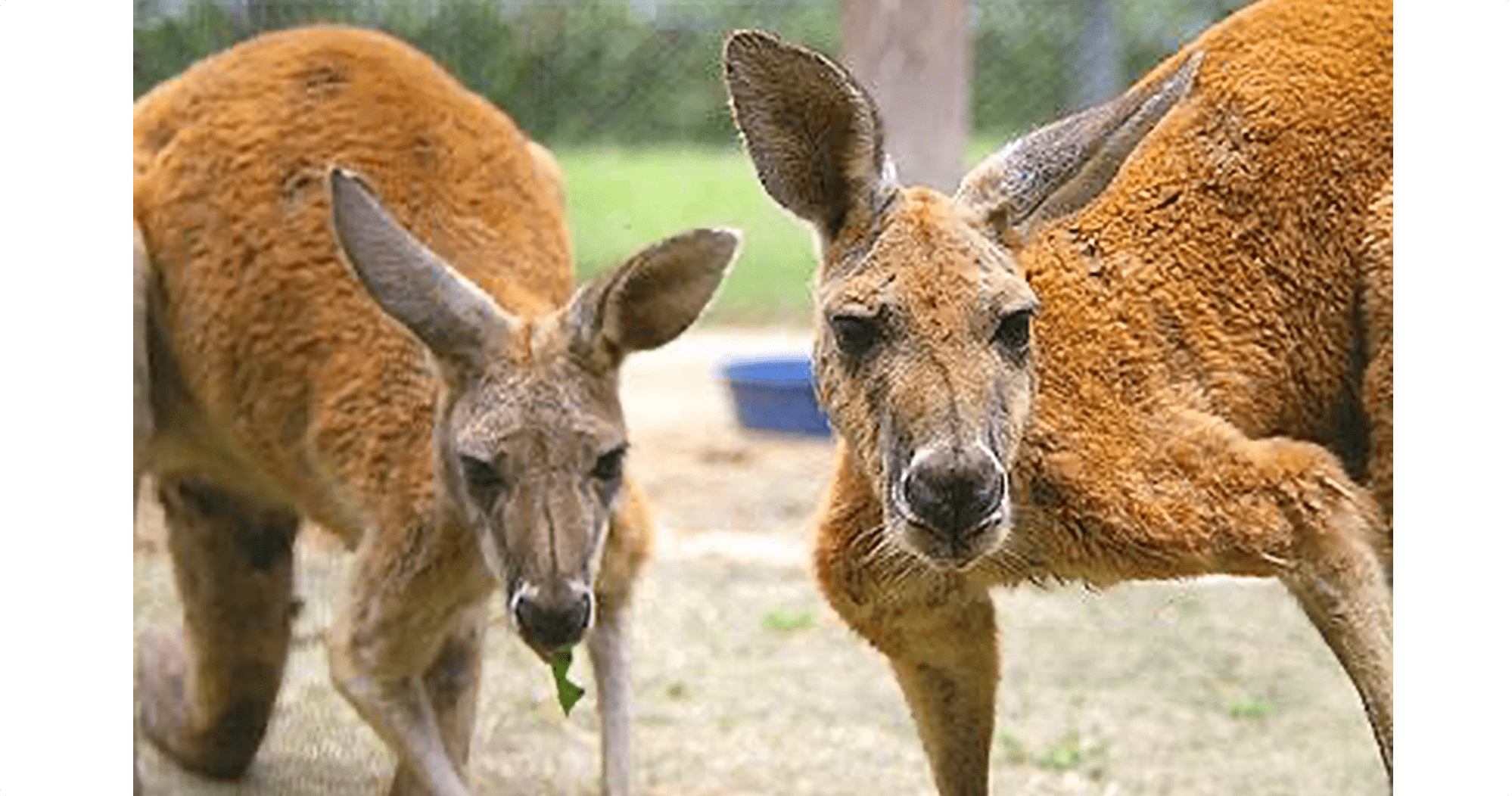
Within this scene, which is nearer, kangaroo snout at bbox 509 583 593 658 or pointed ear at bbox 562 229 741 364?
kangaroo snout at bbox 509 583 593 658

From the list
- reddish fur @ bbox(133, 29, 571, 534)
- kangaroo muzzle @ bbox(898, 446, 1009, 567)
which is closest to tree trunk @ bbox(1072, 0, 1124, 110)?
reddish fur @ bbox(133, 29, 571, 534)

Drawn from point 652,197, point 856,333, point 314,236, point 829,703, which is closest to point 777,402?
point 652,197

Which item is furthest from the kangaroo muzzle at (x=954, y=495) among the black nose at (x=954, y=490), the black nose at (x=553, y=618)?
the black nose at (x=553, y=618)

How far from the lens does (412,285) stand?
3.91m

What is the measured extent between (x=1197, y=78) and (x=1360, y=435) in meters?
0.54

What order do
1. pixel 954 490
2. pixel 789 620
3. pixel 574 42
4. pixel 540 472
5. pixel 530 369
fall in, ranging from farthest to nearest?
pixel 789 620, pixel 574 42, pixel 530 369, pixel 540 472, pixel 954 490

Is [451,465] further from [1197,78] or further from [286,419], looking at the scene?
[1197,78]

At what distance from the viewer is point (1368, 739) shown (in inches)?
198

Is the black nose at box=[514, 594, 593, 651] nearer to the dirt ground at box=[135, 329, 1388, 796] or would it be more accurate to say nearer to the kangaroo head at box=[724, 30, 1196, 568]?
the kangaroo head at box=[724, 30, 1196, 568]

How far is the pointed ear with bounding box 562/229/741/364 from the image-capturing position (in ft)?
12.7

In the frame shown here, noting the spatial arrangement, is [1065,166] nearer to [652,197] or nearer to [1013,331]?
[1013,331]

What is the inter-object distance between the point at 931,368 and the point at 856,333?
0.14 metres

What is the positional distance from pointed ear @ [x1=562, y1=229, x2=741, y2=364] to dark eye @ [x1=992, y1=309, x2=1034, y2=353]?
730mm
